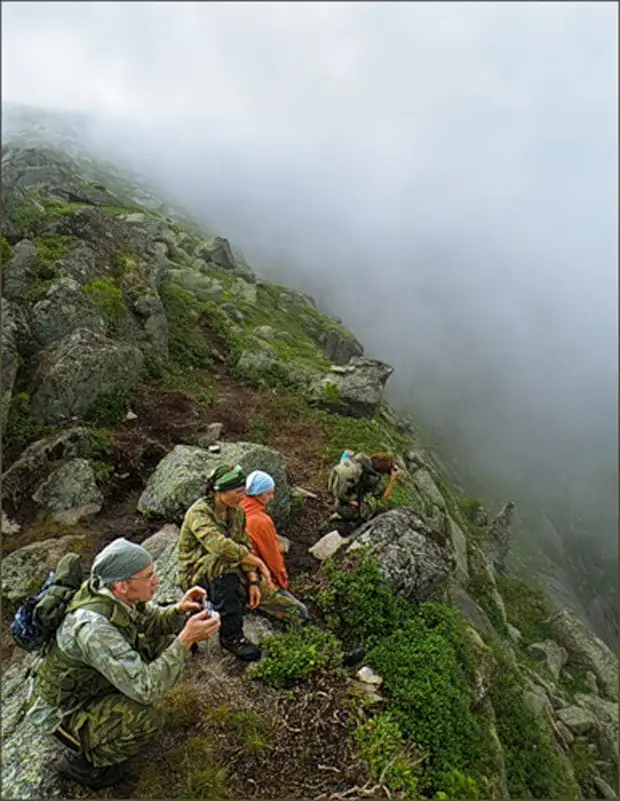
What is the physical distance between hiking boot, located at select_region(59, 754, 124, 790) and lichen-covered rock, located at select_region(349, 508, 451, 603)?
6.53 metres

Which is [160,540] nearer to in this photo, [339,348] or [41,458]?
[41,458]

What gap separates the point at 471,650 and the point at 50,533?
32.8 feet

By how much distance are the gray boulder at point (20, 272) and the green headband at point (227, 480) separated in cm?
1290

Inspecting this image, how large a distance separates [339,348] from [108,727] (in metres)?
52.0

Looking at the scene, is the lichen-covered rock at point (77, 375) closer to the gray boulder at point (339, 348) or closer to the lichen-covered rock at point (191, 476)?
the lichen-covered rock at point (191, 476)

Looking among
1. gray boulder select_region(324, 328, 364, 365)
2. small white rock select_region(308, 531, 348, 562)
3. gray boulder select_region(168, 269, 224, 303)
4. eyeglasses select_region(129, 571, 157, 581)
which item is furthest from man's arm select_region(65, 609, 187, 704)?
gray boulder select_region(324, 328, 364, 365)

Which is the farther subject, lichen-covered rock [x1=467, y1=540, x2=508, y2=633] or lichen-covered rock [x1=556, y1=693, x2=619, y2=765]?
lichen-covered rock [x1=467, y1=540, x2=508, y2=633]

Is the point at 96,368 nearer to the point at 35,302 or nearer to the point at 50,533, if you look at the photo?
the point at 35,302

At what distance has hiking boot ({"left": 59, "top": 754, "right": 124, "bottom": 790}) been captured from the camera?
6863mm

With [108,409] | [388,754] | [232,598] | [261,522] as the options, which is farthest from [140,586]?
[108,409]

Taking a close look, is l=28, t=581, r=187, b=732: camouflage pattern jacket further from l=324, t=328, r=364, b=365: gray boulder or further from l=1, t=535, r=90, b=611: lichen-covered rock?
l=324, t=328, r=364, b=365: gray boulder

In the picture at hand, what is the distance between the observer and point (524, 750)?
42.1 ft

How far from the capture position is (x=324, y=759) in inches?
319

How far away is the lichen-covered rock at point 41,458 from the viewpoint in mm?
14328
